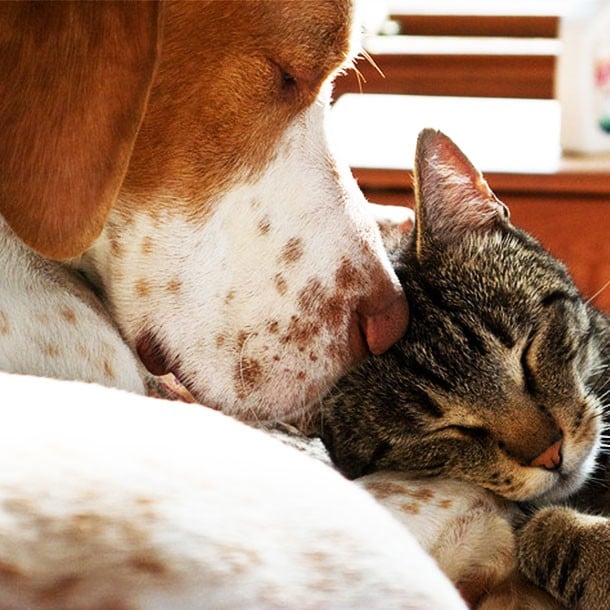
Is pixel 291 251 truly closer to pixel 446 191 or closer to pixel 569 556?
pixel 446 191

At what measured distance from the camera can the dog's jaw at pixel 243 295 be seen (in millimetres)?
1065

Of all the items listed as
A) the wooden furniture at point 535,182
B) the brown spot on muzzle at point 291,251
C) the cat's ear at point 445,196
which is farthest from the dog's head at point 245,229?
the wooden furniture at point 535,182

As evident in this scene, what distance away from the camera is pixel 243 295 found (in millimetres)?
1066

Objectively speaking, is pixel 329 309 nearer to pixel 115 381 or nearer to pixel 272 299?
pixel 272 299

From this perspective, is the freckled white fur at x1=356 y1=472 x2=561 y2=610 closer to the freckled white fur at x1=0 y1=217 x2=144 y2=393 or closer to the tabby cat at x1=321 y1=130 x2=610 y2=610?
the tabby cat at x1=321 y1=130 x2=610 y2=610

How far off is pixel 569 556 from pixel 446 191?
482 millimetres

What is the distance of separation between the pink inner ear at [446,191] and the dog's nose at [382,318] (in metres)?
0.14

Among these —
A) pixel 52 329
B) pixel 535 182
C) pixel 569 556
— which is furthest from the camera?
pixel 535 182

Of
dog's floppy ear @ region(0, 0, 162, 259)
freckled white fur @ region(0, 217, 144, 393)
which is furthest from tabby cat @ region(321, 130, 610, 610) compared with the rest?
dog's floppy ear @ region(0, 0, 162, 259)

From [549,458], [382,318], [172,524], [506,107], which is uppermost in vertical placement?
[172,524]

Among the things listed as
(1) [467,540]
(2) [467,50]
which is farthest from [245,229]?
(2) [467,50]

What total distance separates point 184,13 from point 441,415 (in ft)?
1.58

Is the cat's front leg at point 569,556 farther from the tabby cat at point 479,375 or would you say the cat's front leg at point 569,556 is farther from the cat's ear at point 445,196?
the cat's ear at point 445,196

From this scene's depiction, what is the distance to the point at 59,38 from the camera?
34.6 inches
